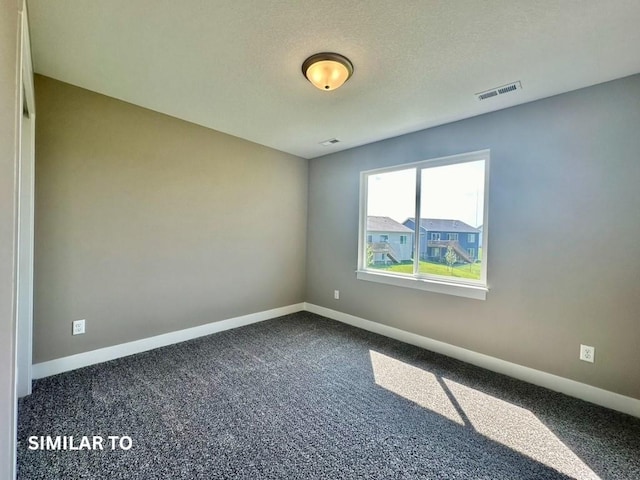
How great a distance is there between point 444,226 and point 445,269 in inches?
18.8

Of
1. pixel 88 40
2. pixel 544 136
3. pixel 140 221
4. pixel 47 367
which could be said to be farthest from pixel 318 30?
pixel 47 367

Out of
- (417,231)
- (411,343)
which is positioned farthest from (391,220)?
(411,343)

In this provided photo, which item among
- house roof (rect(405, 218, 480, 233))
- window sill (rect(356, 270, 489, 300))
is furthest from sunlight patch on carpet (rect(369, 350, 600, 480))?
house roof (rect(405, 218, 480, 233))

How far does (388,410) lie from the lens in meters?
2.05

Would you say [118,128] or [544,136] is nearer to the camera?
[544,136]

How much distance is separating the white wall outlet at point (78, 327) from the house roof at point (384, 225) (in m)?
3.25

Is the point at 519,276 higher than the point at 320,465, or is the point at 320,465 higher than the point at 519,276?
the point at 519,276

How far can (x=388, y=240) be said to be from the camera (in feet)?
12.0

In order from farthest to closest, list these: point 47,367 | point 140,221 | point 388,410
Answer: point 140,221, point 47,367, point 388,410

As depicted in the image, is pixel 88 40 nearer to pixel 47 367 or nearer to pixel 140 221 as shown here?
pixel 140 221

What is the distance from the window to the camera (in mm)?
2883

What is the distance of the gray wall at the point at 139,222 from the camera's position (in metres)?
2.37

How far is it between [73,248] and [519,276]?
400cm

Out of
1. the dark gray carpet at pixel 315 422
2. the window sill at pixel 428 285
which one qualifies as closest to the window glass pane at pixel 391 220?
the window sill at pixel 428 285
